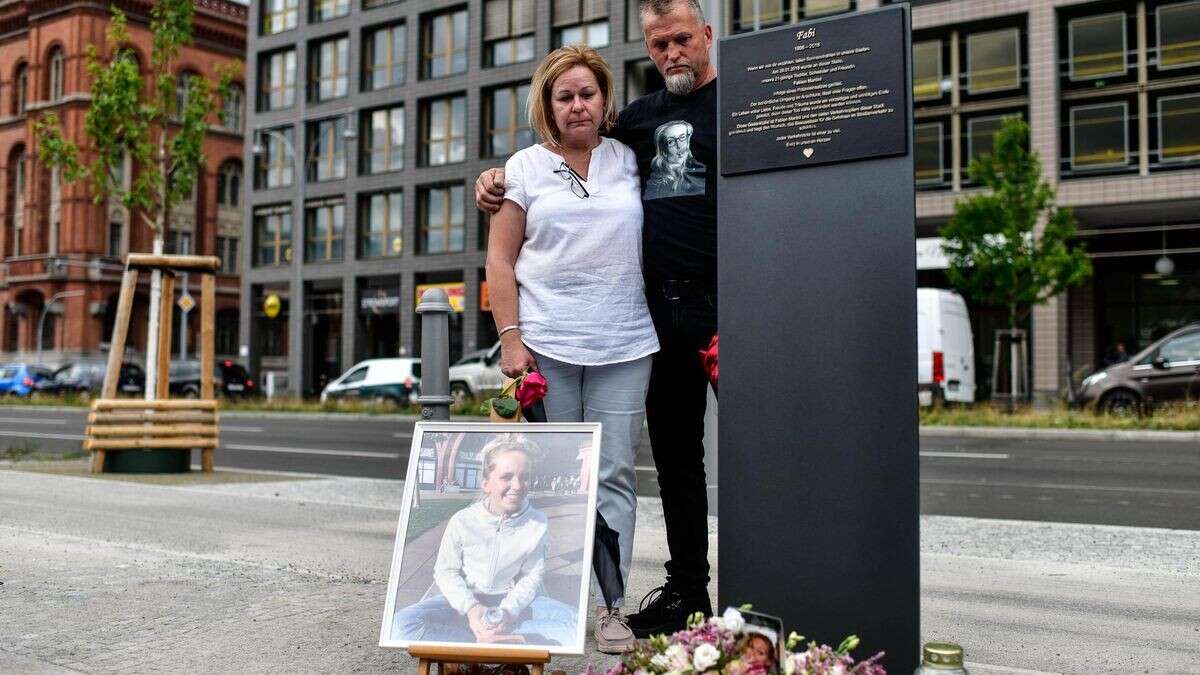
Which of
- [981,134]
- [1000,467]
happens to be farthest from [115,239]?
[1000,467]

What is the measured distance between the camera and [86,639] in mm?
3953

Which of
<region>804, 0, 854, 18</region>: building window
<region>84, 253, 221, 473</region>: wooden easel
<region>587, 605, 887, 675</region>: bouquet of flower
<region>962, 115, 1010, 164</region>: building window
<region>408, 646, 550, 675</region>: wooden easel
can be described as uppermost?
<region>804, 0, 854, 18</region>: building window

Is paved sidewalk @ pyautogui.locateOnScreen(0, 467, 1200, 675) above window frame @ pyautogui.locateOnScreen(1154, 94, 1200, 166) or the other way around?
the other way around

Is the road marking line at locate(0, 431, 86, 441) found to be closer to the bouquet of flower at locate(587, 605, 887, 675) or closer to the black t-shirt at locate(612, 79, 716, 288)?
the black t-shirt at locate(612, 79, 716, 288)

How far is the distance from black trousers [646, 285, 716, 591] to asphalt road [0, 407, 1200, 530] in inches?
208

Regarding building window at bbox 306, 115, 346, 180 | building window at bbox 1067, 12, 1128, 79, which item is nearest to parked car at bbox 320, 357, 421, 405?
building window at bbox 306, 115, 346, 180

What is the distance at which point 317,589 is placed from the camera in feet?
16.0

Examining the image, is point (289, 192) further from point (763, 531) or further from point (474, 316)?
point (763, 531)

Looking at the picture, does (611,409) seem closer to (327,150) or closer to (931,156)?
(931,156)

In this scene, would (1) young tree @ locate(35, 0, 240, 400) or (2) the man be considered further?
(1) young tree @ locate(35, 0, 240, 400)

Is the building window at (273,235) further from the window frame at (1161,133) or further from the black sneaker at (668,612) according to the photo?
the black sneaker at (668,612)

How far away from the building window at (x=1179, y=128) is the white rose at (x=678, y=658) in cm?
3039

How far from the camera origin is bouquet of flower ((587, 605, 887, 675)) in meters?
2.56

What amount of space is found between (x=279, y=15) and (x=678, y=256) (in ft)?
149
